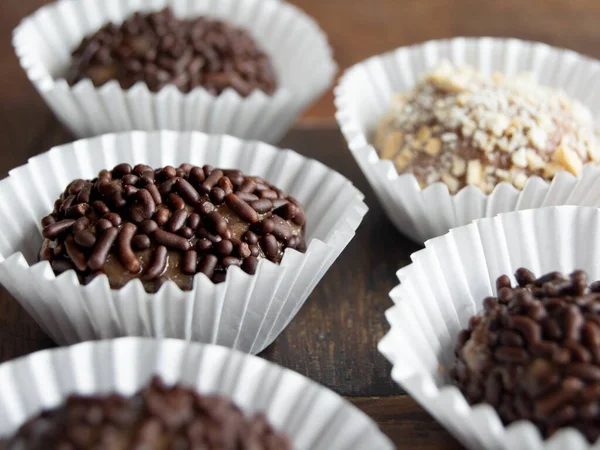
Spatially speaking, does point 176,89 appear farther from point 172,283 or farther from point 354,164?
point 172,283

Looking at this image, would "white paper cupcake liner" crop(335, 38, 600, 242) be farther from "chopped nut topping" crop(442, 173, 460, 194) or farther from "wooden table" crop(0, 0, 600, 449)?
"wooden table" crop(0, 0, 600, 449)

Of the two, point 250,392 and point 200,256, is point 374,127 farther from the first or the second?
point 250,392

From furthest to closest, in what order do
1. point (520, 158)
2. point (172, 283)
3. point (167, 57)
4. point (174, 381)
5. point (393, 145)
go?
point (167, 57) < point (393, 145) < point (520, 158) < point (172, 283) < point (174, 381)

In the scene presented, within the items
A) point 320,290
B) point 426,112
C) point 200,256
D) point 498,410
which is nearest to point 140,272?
point 200,256

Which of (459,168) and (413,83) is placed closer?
(459,168)

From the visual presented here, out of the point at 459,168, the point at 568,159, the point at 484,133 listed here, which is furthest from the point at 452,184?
the point at 568,159

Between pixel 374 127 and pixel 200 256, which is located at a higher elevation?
pixel 200 256

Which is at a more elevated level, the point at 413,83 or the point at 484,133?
the point at 484,133

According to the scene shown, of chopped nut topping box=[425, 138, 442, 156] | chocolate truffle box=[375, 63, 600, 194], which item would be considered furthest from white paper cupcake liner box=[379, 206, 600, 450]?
chopped nut topping box=[425, 138, 442, 156]
